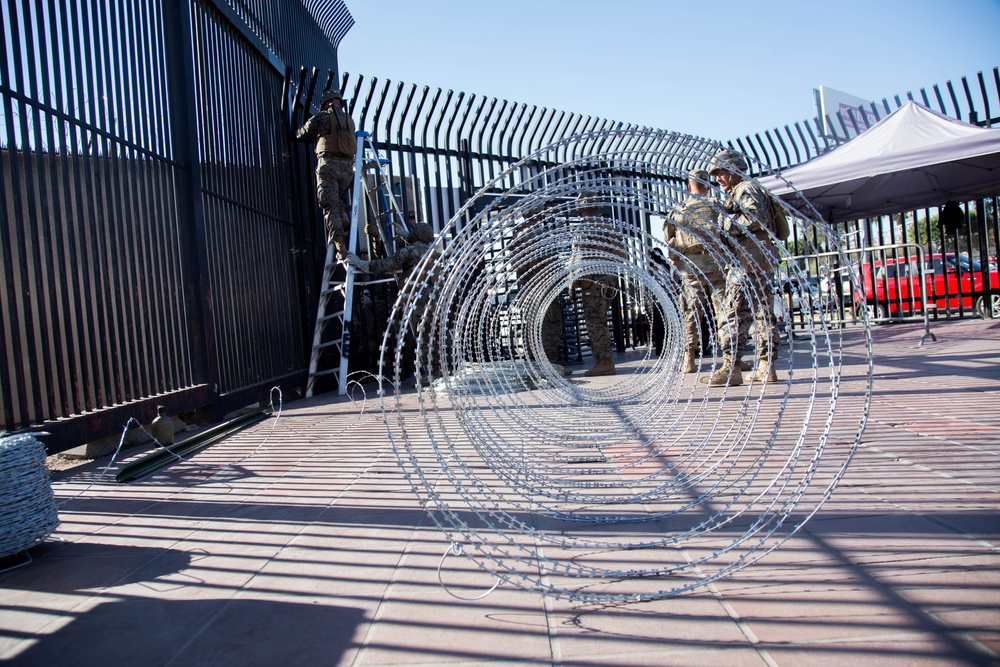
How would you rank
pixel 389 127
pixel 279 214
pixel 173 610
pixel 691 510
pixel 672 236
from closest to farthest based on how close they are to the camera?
pixel 173 610
pixel 691 510
pixel 672 236
pixel 279 214
pixel 389 127

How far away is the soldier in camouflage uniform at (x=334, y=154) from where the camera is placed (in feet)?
31.3

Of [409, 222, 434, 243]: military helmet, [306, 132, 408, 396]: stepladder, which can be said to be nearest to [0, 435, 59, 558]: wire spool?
[306, 132, 408, 396]: stepladder

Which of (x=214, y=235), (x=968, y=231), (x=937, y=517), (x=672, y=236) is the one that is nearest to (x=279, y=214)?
(x=214, y=235)

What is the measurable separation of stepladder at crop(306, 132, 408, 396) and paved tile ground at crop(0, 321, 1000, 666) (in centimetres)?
545

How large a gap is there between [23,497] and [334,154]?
746 centimetres

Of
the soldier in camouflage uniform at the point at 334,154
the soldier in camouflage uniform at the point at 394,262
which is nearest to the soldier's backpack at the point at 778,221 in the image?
the soldier in camouflage uniform at the point at 394,262

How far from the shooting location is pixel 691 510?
3205 mm

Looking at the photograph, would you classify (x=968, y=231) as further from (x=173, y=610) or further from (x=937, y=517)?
(x=173, y=610)

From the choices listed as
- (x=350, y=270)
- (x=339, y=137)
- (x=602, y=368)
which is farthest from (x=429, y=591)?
(x=339, y=137)

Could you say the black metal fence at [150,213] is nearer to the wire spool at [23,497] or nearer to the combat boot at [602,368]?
the wire spool at [23,497]

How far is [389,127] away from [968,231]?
10.8 metres

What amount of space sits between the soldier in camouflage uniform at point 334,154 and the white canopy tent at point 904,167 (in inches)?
220

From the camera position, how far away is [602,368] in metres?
10.1

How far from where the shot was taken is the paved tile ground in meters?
1.92
